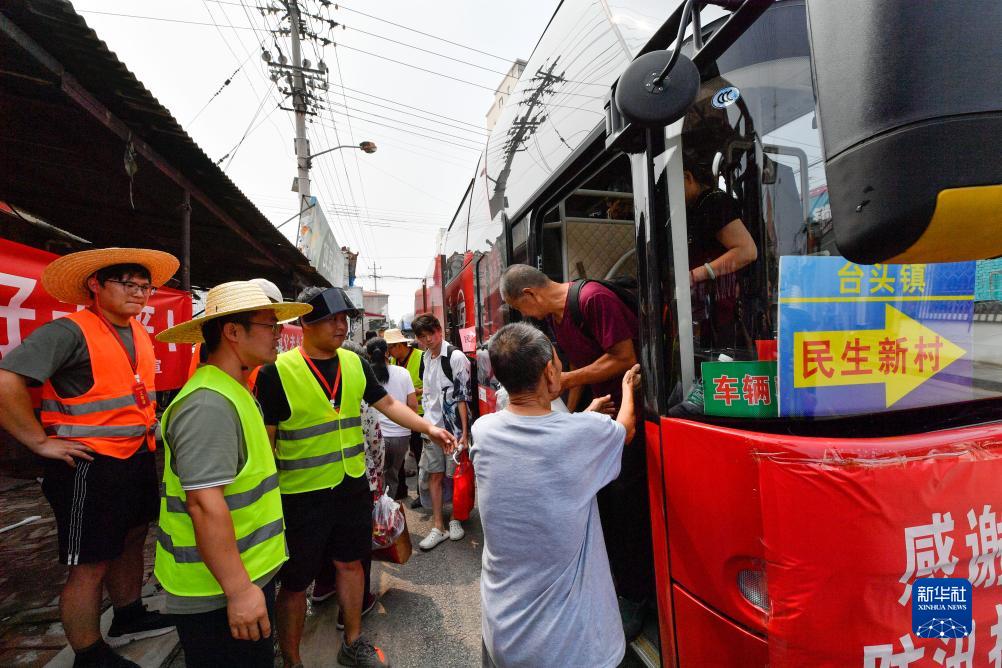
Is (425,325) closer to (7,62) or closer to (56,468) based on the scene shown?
(56,468)

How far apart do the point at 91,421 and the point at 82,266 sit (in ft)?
2.58

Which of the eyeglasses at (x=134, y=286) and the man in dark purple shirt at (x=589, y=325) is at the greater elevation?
the eyeglasses at (x=134, y=286)

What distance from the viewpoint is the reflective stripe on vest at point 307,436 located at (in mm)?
2135

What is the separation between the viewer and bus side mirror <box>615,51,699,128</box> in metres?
1.31

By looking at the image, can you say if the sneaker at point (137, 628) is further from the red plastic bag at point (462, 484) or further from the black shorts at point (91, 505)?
the red plastic bag at point (462, 484)

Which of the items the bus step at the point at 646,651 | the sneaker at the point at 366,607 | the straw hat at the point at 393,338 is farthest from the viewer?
the straw hat at the point at 393,338

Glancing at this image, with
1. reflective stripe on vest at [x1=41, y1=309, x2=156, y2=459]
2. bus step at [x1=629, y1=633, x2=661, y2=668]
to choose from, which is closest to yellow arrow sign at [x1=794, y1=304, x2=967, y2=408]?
bus step at [x1=629, y1=633, x2=661, y2=668]

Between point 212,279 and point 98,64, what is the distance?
283 inches

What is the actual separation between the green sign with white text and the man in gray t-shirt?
0.30 m

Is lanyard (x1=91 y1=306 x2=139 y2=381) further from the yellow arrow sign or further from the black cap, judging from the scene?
the yellow arrow sign

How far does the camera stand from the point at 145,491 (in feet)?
8.08

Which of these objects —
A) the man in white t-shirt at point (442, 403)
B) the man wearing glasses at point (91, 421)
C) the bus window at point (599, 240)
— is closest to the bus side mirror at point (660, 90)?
the bus window at point (599, 240)

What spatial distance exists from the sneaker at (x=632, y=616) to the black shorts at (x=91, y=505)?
2.47 metres

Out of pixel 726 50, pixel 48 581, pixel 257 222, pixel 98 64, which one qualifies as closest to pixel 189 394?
pixel 726 50
